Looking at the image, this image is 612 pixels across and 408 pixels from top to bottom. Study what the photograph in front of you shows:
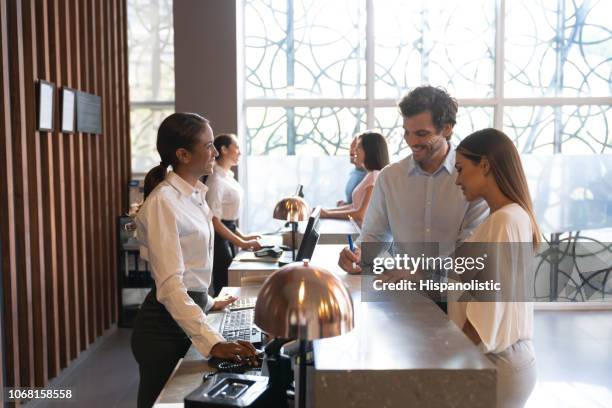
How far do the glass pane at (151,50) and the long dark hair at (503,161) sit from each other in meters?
4.82

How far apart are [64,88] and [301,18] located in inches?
123

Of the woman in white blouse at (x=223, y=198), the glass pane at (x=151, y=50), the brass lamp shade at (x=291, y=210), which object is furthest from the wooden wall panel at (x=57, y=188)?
the brass lamp shade at (x=291, y=210)

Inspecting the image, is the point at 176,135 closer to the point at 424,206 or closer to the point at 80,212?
the point at 424,206

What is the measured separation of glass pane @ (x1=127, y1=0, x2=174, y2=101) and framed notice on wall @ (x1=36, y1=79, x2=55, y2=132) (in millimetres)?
2107

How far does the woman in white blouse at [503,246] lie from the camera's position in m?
1.68

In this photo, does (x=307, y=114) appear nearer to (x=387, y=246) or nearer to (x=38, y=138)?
(x=38, y=138)

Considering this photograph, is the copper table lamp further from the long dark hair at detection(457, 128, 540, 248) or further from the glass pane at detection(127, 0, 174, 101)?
the glass pane at detection(127, 0, 174, 101)

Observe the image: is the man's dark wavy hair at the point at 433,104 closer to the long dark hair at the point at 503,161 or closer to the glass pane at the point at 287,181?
the long dark hair at the point at 503,161

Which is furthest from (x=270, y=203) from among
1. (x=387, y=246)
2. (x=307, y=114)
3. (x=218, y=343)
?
(x=218, y=343)

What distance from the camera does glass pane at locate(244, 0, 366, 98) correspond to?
6598 millimetres

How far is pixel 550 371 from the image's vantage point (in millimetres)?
4629

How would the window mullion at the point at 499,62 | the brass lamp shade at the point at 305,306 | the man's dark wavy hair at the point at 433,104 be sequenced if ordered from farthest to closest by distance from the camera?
the window mullion at the point at 499,62 → the man's dark wavy hair at the point at 433,104 → the brass lamp shade at the point at 305,306

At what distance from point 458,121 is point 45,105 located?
4.39 metres

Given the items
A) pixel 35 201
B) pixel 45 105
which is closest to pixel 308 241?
pixel 35 201
